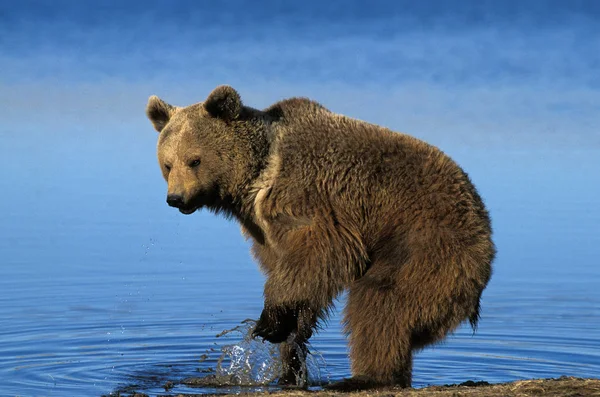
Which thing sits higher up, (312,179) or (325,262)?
(312,179)

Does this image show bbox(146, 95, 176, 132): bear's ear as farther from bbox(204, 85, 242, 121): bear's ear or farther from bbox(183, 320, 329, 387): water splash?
bbox(183, 320, 329, 387): water splash

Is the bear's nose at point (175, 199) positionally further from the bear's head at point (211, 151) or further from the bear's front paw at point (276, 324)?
the bear's front paw at point (276, 324)

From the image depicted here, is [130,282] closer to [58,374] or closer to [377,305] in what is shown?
[58,374]

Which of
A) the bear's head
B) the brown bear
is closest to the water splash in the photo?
the brown bear

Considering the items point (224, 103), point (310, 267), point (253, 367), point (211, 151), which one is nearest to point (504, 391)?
point (310, 267)

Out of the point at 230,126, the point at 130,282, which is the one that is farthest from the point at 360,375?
the point at 130,282

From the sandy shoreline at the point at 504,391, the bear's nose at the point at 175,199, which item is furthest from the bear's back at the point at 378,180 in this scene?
the sandy shoreline at the point at 504,391

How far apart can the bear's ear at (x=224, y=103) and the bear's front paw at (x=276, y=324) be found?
154 cm

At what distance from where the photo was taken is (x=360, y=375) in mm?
7961

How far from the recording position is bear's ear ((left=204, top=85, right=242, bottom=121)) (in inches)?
A: 329

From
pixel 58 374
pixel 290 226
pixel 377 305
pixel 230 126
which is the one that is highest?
pixel 230 126

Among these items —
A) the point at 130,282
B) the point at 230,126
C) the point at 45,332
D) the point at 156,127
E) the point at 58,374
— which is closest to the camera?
the point at 230,126

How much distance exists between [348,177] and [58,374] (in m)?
3.52

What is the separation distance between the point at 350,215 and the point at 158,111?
1.94 metres
